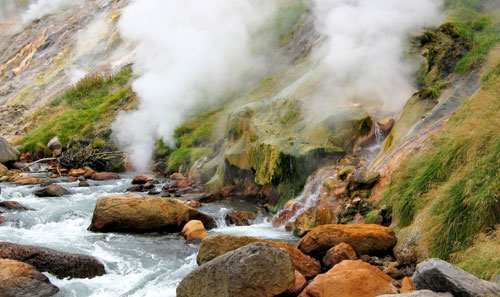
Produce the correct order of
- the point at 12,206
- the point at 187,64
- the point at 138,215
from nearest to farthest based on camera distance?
the point at 138,215 → the point at 12,206 → the point at 187,64

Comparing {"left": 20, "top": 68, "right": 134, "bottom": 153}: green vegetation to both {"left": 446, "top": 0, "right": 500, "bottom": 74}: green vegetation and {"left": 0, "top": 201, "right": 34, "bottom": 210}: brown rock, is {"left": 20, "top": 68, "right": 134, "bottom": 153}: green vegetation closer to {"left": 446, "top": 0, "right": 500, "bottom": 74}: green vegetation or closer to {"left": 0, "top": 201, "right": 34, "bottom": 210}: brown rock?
{"left": 0, "top": 201, "right": 34, "bottom": 210}: brown rock

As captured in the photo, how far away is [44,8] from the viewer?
42.3 m

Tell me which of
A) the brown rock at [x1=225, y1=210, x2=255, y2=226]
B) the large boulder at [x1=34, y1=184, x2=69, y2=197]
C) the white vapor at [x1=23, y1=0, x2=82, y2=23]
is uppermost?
the white vapor at [x1=23, y1=0, x2=82, y2=23]

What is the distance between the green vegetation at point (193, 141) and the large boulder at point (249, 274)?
10993 millimetres

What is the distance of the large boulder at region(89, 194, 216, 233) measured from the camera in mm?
7637

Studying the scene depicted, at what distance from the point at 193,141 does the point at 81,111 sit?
32.4 ft

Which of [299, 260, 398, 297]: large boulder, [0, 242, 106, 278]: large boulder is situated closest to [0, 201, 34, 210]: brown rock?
[0, 242, 106, 278]: large boulder

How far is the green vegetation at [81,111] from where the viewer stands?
21.1 meters

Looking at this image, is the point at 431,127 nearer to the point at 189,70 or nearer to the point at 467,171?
the point at 467,171

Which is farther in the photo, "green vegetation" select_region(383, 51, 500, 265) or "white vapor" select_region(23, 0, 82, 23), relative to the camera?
"white vapor" select_region(23, 0, 82, 23)

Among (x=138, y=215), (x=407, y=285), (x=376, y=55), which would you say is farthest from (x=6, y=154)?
(x=407, y=285)

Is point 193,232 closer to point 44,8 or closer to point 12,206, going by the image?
point 12,206

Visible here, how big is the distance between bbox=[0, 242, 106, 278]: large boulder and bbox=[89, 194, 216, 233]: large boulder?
6.95ft

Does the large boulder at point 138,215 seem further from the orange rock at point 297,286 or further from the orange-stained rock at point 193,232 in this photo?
the orange rock at point 297,286
